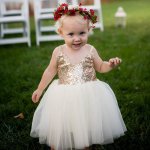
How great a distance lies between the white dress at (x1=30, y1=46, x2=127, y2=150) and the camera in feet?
8.16

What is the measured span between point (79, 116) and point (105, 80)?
6.77ft

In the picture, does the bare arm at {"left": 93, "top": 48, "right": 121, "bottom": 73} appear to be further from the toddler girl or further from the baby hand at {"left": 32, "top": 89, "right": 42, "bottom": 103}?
the baby hand at {"left": 32, "top": 89, "right": 42, "bottom": 103}

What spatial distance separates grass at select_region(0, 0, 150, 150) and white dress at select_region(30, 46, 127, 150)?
0.31 m

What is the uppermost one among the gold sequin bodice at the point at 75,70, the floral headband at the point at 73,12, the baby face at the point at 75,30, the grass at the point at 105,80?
the floral headband at the point at 73,12

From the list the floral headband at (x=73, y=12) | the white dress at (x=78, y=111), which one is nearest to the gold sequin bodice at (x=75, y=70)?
the white dress at (x=78, y=111)

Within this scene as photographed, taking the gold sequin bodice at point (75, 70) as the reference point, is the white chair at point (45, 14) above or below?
above

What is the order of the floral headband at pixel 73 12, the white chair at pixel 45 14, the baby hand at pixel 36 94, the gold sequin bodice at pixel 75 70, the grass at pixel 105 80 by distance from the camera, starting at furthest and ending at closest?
the white chair at pixel 45 14 < the grass at pixel 105 80 < the baby hand at pixel 36 94 < the gold sequin bodice at pixel 75 70 < the floral headband at pixel 73 12

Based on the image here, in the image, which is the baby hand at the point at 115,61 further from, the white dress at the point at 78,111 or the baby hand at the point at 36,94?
the baby hand at the point at 36,94

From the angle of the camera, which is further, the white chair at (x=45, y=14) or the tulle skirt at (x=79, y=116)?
the white chair at (x=45, y=14)

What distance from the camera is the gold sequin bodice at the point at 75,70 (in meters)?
2.58

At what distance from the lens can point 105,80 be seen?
4500mm

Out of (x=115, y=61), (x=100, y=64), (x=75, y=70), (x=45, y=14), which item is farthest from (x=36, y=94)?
(x=45, y=14)

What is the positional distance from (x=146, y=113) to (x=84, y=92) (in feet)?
3.42

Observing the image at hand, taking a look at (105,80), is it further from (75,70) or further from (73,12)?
(73,12)
